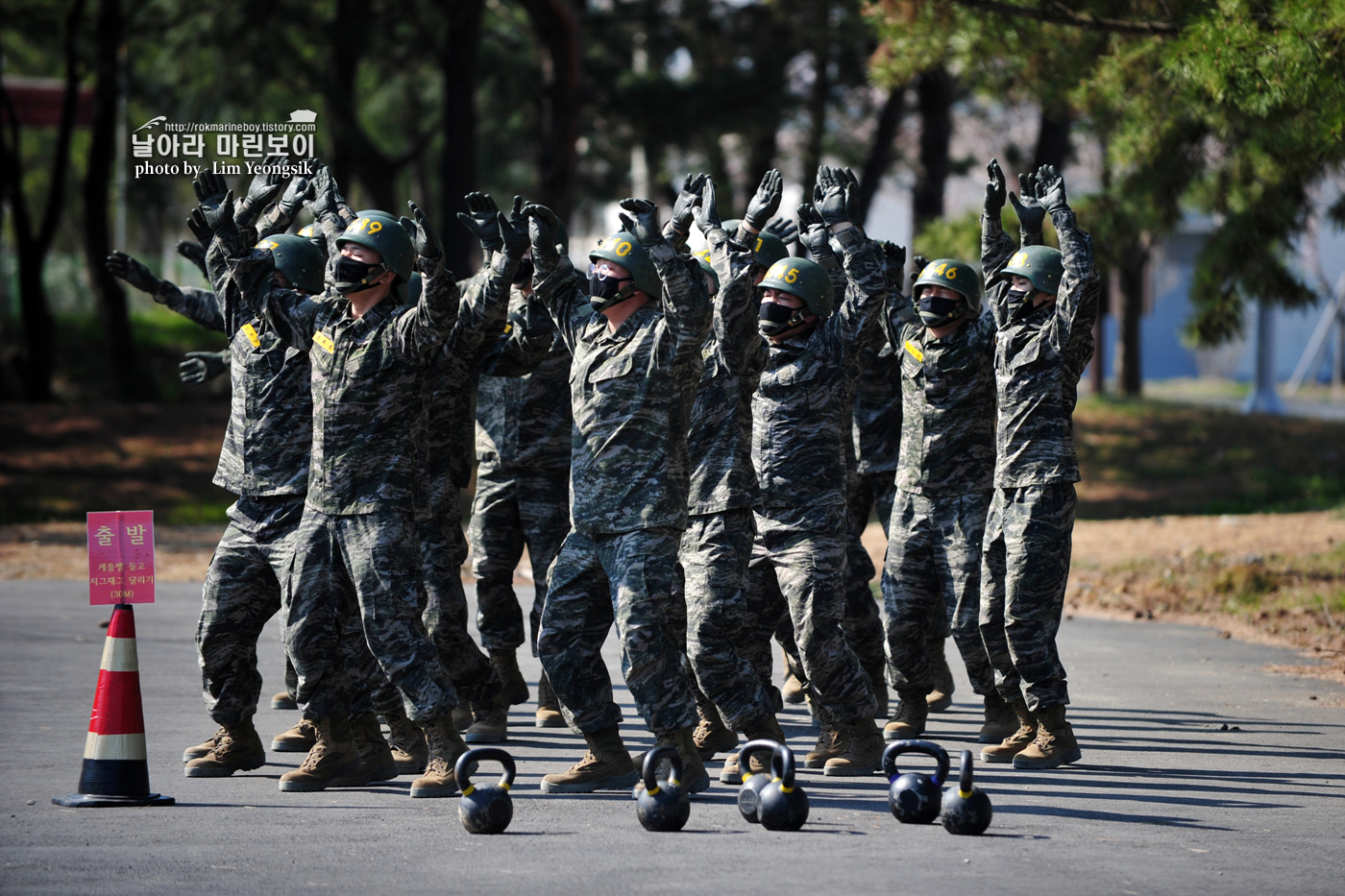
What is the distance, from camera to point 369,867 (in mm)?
5586

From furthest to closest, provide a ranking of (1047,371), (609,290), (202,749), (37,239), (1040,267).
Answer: (37,239) → (1040,267) → (1047,371) → (202,749) → (609,290)

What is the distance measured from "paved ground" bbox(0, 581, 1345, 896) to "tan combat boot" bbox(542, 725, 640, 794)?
4.5 inches

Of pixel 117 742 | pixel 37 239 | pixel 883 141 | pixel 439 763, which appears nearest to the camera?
pixel 117 742

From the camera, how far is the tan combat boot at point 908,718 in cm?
829

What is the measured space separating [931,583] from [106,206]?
69.9 ft

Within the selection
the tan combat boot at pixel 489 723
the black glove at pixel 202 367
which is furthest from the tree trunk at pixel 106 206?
the tan combat boot at pixel 489 723

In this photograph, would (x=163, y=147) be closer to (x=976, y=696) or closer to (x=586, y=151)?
(x=976, y=696)

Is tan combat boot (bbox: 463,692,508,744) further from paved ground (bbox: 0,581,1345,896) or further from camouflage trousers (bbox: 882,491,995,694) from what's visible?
camouflage trousers (bbox: 882,491,995,694)

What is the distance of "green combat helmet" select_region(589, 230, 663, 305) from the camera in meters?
6.98

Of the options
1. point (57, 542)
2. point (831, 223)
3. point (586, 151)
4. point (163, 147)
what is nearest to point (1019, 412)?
point (831, 223)

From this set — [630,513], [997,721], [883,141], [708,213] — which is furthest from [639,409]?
[883,141]

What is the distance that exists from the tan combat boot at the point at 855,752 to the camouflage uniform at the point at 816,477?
0.05 meters

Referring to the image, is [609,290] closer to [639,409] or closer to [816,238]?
[639,409]

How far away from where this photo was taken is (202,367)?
9695 millimetres
